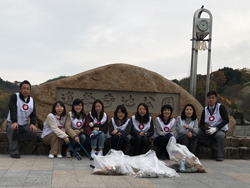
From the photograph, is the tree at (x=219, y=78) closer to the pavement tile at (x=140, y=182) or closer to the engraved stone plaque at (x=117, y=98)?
the engraved stone plaque at (x=117, y=98)

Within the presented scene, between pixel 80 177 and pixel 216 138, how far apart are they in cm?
301

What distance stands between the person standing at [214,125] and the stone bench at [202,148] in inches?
8.2

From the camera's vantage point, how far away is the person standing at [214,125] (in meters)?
5.38

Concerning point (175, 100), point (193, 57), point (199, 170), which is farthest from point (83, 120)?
point (193, 57)

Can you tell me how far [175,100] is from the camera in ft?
23.1

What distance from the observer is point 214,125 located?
18.1 ft

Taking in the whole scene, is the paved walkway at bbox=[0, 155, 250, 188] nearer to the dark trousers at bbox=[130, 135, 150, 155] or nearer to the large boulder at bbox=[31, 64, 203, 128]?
the dark trousers at bbox=[130, 135, 150, 155]

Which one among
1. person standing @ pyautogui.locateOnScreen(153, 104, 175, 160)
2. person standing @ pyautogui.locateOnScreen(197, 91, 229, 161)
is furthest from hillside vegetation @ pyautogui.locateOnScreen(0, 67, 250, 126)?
person standing @ pyautogui.locateOnScreen(153, 104, 175, 160)

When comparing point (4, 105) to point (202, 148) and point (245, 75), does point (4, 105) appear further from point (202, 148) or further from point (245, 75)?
point (245, 75)

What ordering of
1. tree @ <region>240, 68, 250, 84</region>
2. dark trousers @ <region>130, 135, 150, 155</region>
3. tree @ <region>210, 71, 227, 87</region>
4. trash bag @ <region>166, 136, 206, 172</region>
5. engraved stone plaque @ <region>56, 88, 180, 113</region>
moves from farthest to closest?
1. tree @ <region>240, 68, 250, 84</region>
2. tree @ <region>210, 71, 227, 87</region>
3. engraved stone plaque @ <region>56, 88, 180, 113</region>
4. dark trousers @ <region>130, 135, 150, 155</region>
5. trash bag @ <region>166, 136, 206, 172</region>

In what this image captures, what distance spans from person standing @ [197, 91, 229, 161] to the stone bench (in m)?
0.21

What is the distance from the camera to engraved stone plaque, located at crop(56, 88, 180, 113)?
649cm

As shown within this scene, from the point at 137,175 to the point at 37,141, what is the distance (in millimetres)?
2526

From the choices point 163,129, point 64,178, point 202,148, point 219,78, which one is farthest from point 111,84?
point 219,78
